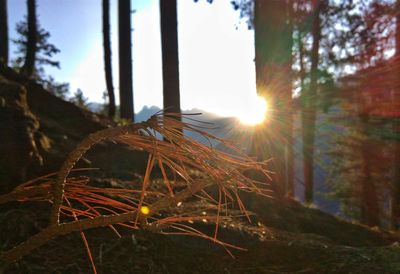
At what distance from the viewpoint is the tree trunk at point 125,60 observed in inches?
563

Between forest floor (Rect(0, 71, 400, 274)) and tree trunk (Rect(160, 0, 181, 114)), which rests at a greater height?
tree trunk (Rect(160, 0, 181, 114))

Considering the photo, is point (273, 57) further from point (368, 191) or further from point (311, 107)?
point (368, 191)

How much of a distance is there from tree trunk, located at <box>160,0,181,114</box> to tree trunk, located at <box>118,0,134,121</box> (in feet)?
16.6

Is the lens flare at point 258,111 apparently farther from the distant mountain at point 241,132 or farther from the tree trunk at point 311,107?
the tree trunk at point 311,107

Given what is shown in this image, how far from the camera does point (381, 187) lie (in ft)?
72.0

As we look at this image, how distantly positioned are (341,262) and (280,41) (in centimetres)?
541

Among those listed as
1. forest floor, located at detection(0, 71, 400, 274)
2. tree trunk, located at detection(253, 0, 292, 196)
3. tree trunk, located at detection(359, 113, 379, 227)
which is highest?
tree trunk, located at detection(253, 0, 292, 196)

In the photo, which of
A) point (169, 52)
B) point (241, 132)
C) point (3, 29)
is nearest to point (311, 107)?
point (169, 52)

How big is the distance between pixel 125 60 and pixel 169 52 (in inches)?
209

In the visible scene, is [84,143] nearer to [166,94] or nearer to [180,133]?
[180,133]

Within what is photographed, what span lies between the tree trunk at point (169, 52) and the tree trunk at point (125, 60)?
5.07m

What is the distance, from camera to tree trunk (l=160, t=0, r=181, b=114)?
948cm

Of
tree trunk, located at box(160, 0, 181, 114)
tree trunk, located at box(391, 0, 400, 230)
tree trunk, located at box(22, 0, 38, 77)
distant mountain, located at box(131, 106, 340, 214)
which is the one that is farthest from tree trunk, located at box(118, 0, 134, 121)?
tree trunk, located at box(391, 0, 400, 230)

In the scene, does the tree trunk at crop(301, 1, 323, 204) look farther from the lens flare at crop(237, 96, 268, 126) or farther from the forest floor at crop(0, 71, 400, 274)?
the forest floor at crop(0, 71, 400, 274)
